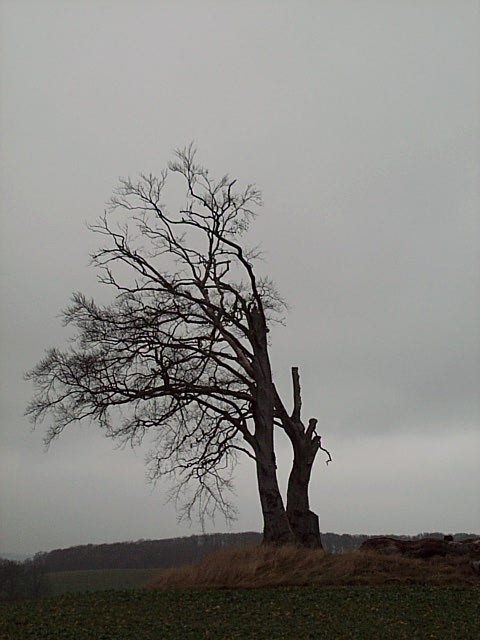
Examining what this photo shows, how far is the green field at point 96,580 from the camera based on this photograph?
16503 mm

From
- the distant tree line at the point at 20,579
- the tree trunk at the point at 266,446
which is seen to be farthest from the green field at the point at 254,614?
the distant tree line at the point at 20,579

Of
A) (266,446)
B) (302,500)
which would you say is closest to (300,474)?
(302,500)

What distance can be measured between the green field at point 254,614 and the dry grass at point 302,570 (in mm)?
1011

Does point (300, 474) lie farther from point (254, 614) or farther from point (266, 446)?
point (254, 614)

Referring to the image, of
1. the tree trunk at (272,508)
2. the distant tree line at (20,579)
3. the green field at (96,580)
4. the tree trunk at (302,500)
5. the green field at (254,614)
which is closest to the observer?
the green field at (254,614)

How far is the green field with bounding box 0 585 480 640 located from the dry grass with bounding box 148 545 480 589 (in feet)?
3.32

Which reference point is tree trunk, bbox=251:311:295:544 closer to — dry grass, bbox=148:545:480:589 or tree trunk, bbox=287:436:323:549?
tree trunk, bbox=287:436:323:549

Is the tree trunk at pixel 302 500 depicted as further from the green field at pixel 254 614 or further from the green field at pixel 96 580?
the green field at pixel 254 614

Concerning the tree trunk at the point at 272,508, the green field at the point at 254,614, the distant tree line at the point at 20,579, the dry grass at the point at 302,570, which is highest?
→ the tree trunk at the point at 272,508

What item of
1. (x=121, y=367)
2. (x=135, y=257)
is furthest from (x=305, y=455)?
(x=135, y=257)

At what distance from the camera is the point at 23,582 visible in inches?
878

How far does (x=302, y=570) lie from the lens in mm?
16359

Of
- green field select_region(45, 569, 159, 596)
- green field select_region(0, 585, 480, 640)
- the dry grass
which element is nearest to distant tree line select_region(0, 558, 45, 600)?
green field select_region(45, 569, 159, 596)

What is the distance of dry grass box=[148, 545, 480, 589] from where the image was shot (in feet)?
51.7
